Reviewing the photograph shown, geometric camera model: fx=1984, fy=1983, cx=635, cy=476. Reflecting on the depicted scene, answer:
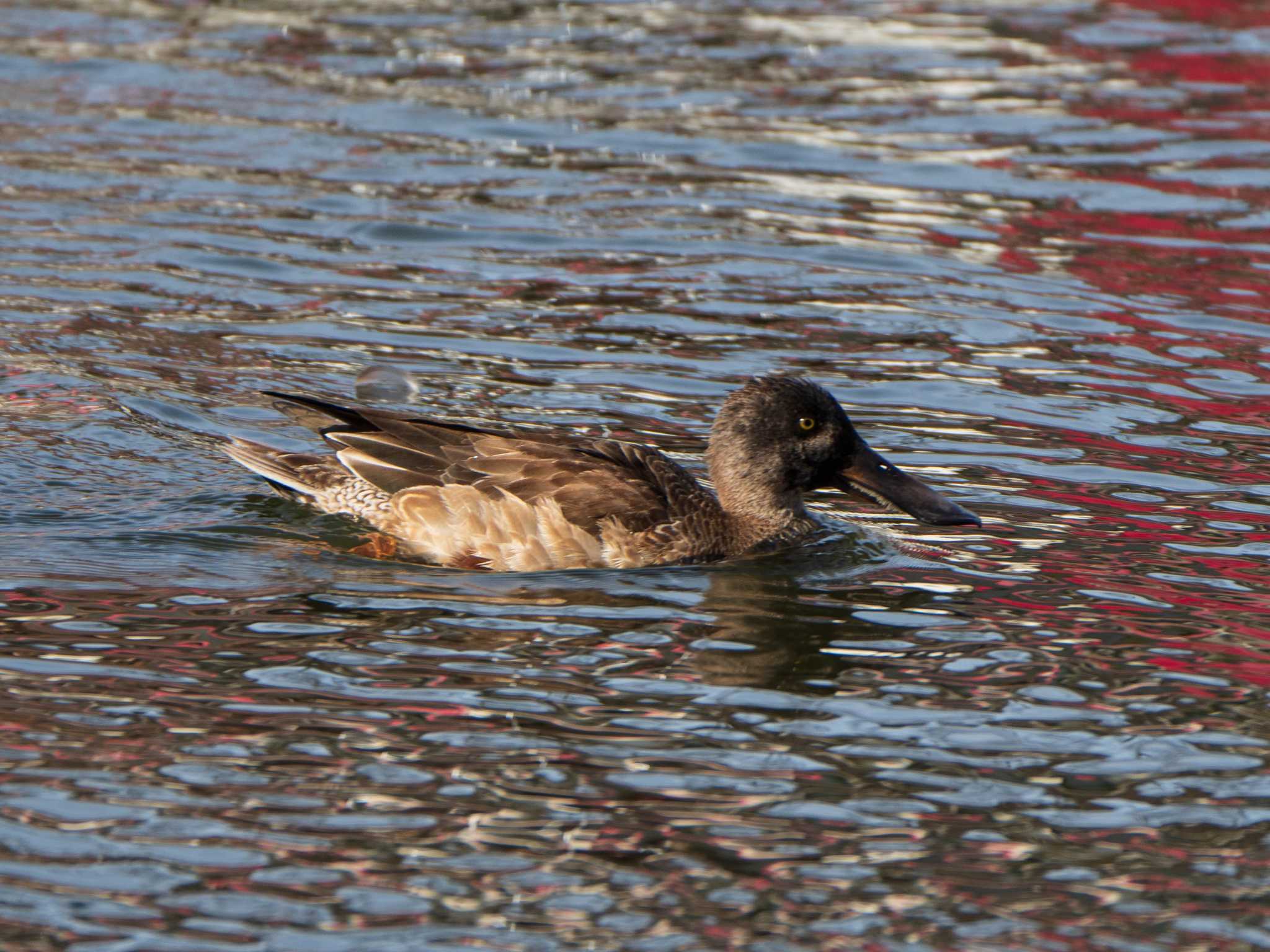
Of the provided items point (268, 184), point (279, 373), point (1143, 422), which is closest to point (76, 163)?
point (268, 184)

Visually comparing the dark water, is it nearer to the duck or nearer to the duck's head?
the duck

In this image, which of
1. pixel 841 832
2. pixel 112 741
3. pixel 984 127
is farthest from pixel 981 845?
pixel 984 127

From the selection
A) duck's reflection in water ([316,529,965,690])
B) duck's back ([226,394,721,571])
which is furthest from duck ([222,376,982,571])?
duck's reflection in water ([316,529,965,690])

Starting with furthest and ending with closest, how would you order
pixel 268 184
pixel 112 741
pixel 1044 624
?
pixel 268 184, pixel 1044 624, pixel 112 741

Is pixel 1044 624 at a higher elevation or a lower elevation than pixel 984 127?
lower

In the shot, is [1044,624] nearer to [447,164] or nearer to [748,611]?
[748,611]

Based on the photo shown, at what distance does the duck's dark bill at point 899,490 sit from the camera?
8664 mm

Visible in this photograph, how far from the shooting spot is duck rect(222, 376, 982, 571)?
8453 millimetres

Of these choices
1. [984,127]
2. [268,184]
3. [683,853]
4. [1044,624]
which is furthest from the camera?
[984,127]

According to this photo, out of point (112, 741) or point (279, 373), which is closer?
point (112, 741)

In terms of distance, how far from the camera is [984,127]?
17.2 metres

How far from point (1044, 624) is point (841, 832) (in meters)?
2.17

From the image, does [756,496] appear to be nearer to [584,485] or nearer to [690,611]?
[584,485]

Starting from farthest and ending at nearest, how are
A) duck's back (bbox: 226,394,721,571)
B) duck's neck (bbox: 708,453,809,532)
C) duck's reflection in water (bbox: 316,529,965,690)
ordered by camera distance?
duck's neck (bbox: 708,453,809,532)
duck's back (bbox: 226,394,721,571)
duck's reflection in water (bbox: 316,529,965,690)
